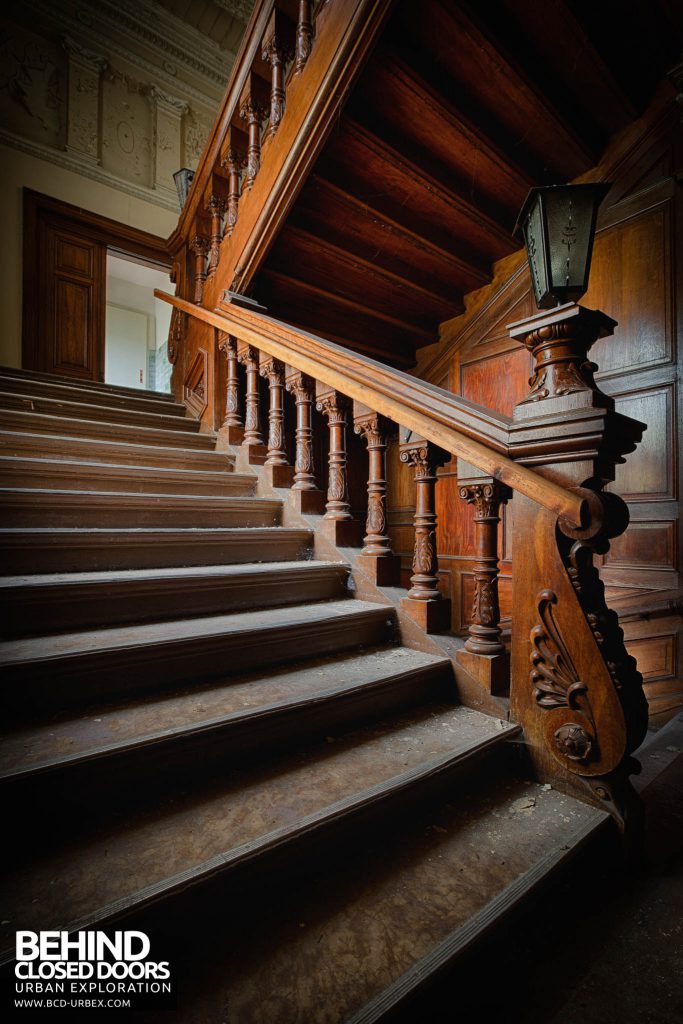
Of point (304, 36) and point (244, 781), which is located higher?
point (304, 36)

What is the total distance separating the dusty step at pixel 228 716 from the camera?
2.93 ft

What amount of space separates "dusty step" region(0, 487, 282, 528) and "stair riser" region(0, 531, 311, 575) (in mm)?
219

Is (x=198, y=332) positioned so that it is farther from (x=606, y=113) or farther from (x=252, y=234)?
(x=606, y=113)

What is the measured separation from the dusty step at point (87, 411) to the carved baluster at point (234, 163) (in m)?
1.18

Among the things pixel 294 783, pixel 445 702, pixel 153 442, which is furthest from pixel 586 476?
pixel 153 442

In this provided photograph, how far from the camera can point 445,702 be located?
4.73 ft

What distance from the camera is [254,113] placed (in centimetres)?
257

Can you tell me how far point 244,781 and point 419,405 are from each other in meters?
1.12

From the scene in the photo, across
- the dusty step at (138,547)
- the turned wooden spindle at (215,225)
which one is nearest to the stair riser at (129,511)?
the dusty step at (138,547)

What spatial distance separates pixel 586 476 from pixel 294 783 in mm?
979

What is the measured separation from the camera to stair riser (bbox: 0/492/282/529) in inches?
65.4

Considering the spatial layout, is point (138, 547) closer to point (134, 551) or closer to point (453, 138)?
point (134, 551)

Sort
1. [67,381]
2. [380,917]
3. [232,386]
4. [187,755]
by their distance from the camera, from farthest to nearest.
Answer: [67,381]
[232,386]
[187,755]
[380,917]

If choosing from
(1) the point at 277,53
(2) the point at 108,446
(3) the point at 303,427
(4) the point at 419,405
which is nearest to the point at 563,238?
(4) the point at 419,405
